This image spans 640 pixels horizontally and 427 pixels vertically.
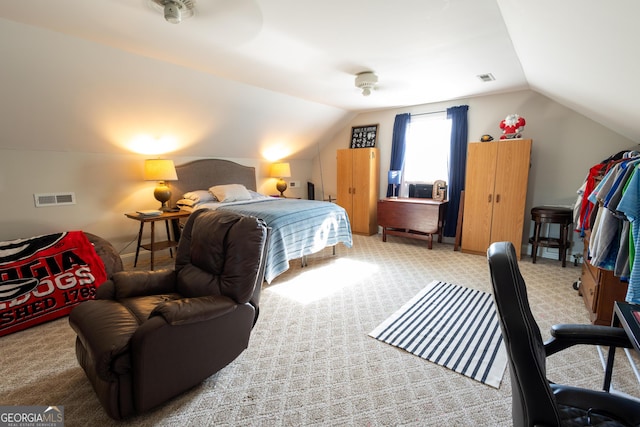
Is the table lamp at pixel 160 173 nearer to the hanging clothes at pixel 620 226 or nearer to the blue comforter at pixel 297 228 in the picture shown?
the blue comforter at pixel 297 228

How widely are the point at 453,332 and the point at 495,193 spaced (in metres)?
2.49

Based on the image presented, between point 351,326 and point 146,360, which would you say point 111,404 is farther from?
point 351,326

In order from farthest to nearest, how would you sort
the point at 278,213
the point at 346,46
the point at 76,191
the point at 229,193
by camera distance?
the point at 229,193 < the point at 76,191 < the point at 278,213 < the point at 346,46

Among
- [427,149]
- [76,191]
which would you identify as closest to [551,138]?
[427,149]

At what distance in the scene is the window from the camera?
4.70 meters

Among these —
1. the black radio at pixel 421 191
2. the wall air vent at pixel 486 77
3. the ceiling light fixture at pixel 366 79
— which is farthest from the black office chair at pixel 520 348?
the black radio at pixel 421 191

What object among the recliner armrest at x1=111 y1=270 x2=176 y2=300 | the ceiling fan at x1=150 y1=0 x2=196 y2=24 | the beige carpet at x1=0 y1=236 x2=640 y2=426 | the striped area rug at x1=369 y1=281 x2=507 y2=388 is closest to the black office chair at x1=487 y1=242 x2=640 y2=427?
the beige carpet at x1=0 y1=236 x2=640 y2=426

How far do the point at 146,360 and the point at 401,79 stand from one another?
12.1 feet

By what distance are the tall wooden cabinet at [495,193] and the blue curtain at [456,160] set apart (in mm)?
430

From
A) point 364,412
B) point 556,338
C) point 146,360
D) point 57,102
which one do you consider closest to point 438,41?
point 556,338

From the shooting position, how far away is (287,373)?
5.79 feet

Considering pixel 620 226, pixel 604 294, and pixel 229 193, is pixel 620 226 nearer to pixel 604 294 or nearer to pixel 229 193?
pixel 604 294

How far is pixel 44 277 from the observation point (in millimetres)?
2301

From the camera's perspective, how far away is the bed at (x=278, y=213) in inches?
119
